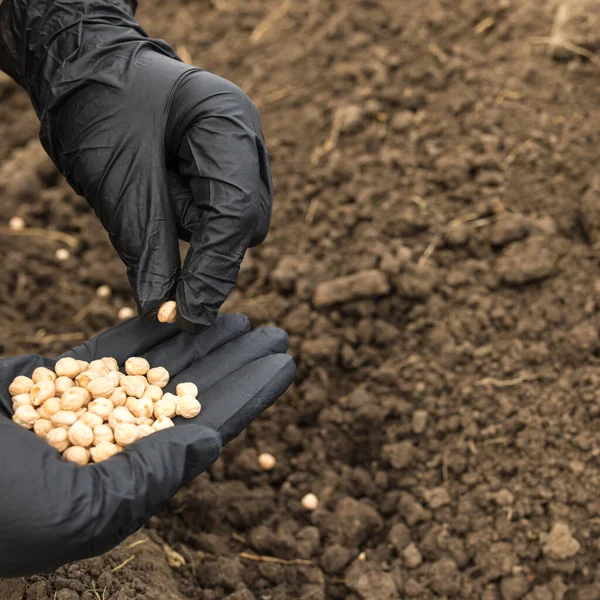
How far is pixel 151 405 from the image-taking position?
1998mm

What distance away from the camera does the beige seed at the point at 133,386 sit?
2021 mm

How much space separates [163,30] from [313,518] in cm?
327

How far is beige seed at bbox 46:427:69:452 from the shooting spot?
1.83 meters

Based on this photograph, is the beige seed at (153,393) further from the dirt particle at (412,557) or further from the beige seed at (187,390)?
the dirt particle at (412,557)

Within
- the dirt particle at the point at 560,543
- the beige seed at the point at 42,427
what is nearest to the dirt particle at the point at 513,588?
the dirt particle at the point at 560,543

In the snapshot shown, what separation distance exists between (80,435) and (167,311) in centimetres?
43

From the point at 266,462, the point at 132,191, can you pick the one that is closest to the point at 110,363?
the point at 132,191

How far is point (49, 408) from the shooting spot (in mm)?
1918

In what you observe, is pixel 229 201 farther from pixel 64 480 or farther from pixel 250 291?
pixel 250 291

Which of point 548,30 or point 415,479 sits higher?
point 548,30

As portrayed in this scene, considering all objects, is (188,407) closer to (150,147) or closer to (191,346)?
(191,346)

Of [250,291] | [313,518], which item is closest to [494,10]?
[250,291]

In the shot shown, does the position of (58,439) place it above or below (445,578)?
above

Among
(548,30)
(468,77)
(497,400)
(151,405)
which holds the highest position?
(548,30)
